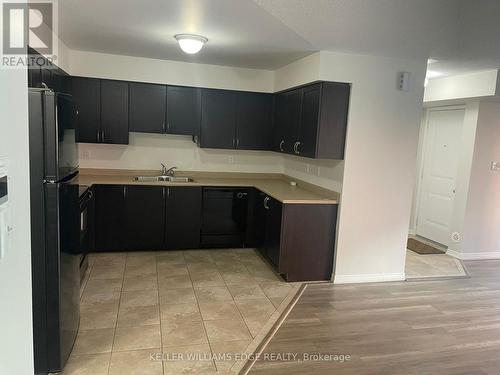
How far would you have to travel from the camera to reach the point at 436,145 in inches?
235

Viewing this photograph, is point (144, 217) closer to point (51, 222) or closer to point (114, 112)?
point (114, 112)

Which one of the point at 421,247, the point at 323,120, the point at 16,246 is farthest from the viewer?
the point at 421,247

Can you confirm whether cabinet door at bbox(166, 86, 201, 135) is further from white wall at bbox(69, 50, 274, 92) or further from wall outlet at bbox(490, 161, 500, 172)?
wall outlet at bbox(490, 161, 500, 172)

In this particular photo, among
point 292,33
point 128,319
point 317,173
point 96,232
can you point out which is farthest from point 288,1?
point 96,232

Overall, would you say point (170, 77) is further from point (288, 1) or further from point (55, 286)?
→ point (55, 286)

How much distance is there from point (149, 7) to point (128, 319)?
2.46 meters

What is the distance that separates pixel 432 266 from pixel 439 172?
1716 mm

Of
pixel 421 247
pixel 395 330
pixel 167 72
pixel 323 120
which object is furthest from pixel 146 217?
pixel 421 247

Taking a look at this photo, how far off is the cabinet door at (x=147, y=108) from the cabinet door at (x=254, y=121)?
1.03m

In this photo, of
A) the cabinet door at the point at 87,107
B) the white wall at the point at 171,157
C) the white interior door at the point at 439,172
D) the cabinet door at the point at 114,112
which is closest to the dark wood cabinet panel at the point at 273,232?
the white wall at the point at 171,157

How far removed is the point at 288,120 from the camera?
15.5 feet

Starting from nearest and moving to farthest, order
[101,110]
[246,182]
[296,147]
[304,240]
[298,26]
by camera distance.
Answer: [298,26] → [304,240] → [296,147] → [101,110] → [246,182]

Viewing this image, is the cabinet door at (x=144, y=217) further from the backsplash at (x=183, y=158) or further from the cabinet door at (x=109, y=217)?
the backsplash at (x=183, y=158)

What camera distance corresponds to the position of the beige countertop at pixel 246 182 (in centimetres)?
416
